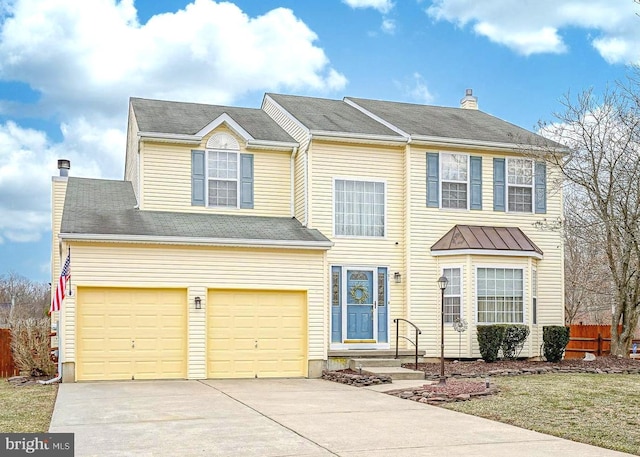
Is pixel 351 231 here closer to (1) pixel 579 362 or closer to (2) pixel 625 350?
(1) pixel 579 362

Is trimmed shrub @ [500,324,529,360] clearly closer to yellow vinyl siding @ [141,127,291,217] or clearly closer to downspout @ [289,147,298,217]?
downspout @ [289,147,298,217]

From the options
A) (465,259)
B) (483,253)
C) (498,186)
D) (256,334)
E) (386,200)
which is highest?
(498,186)

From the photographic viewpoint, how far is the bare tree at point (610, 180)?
19.8 meters

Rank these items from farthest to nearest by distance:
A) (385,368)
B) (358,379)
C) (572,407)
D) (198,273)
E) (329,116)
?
(329,116)
(385,368)
(198,273)
(358,379)
(572,407)

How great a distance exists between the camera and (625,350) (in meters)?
21.4

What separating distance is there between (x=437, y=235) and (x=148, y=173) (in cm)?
770

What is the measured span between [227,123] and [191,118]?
1.76 m

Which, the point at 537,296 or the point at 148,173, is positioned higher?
the point at 148,173

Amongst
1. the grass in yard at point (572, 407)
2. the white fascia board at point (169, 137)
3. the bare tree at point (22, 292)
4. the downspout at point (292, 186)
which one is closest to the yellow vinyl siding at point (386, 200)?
the downspout at point (292, 186)

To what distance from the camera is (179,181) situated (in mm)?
19594

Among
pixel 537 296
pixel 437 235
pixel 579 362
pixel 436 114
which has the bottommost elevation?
pixel 579 362

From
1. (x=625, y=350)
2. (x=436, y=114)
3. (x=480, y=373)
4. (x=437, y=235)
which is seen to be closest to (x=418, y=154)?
(x=437, y=235)

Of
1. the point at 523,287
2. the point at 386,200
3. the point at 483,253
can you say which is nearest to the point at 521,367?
the point at 523,287

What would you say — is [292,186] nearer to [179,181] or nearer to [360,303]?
[179,181]
